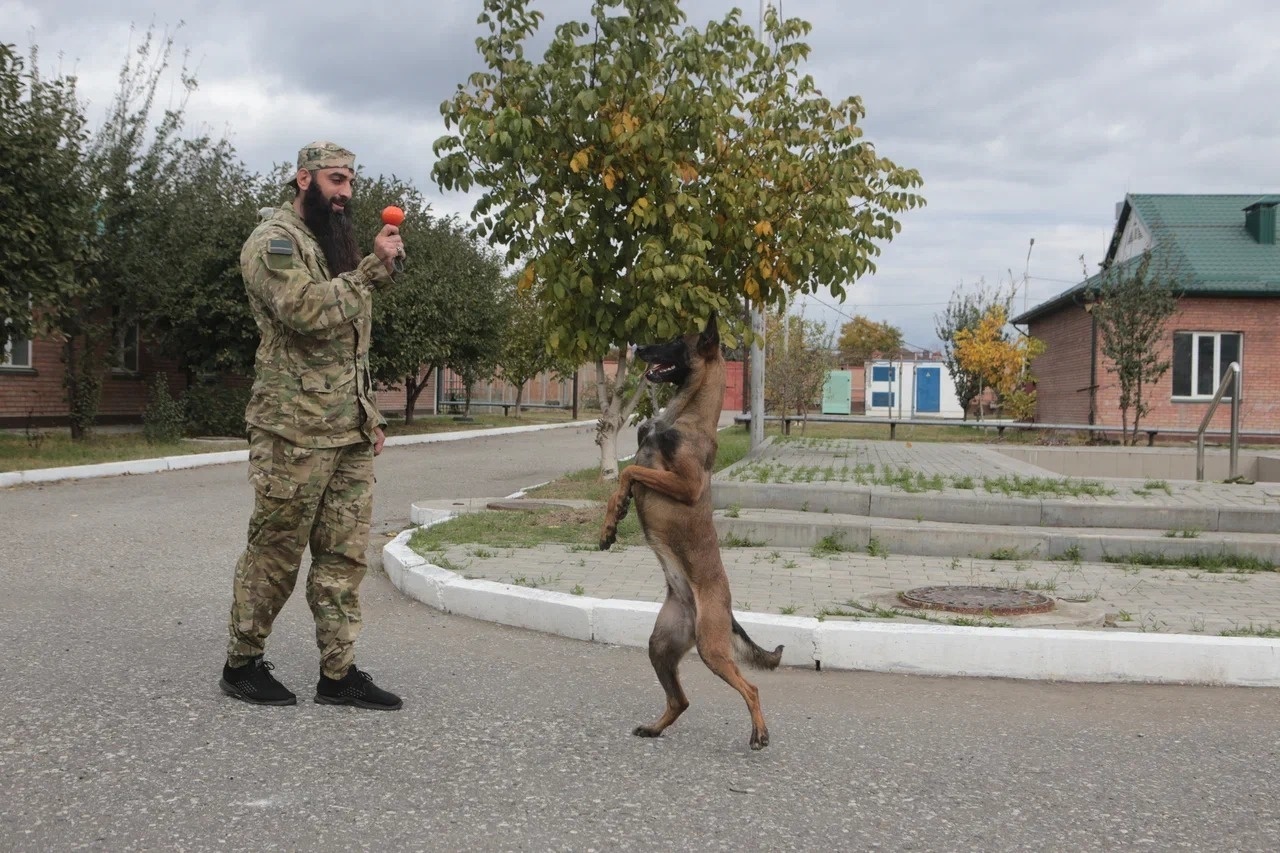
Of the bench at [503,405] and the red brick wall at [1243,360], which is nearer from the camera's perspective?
the red brick wall at [1243,360]

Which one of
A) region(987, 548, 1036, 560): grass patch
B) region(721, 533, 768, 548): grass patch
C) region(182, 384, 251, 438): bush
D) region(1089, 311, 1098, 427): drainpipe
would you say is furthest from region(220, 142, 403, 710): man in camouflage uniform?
region(1089, 311, 1098, 427): drainpipe

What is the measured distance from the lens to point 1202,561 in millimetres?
8438

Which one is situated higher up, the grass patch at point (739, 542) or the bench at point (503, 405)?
the bench at point (503, 405)

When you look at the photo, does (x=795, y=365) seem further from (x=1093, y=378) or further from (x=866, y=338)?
(x=866, y=338)

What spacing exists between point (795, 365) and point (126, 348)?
49.3 ft

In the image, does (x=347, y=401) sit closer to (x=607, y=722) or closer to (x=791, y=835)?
(x=607, y=722)

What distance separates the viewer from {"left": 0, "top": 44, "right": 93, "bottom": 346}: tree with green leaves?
51.7 feet

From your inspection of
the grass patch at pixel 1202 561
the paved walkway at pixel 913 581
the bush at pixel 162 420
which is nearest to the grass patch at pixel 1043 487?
the paved walkway at pixel 913 581

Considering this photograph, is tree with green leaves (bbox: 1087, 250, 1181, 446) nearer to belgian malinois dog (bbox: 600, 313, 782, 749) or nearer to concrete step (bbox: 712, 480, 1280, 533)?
concrete step (bbox: 712, 480, 1280, 533)

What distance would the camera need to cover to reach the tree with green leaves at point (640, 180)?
1038 centimetres

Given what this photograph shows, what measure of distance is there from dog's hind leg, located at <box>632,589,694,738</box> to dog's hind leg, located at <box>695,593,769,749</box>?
0.08 meters

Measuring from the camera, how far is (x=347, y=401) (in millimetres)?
4570

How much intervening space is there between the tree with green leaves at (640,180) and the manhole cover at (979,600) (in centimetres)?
398

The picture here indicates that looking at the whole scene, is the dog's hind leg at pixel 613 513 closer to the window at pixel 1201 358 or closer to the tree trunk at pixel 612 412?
the tree trunk at pixel 612 412
